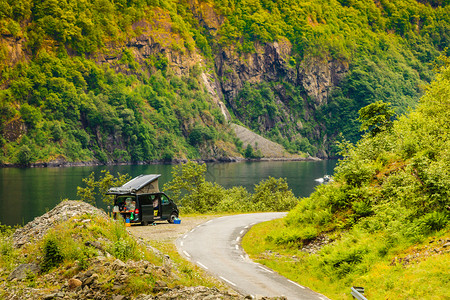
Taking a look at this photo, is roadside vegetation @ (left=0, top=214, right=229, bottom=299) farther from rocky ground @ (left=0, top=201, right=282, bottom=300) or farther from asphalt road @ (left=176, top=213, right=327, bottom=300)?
asphalt road @ (left=176, top=213, right=327, bottom=300)

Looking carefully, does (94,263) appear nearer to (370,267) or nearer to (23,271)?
(23,271)

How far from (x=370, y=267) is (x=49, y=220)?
1469 centimetres

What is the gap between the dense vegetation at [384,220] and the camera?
17.4m

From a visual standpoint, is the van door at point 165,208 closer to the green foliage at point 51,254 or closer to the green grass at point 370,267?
the green grass at point 370,267

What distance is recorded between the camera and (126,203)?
3112 cm

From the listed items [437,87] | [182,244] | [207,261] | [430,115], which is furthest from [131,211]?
[437,87]

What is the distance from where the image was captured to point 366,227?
2295cm

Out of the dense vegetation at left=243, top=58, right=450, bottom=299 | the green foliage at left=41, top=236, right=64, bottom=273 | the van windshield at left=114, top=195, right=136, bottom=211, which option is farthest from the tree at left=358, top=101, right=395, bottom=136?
the green foliage at left=41, top=236, right=64, bottom=273

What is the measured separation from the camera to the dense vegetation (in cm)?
1738

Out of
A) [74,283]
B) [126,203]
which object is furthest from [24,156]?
[74,283]

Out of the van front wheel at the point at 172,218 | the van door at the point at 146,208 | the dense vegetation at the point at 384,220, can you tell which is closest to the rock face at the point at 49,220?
the van door at the point at 146,208

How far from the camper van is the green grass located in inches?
369

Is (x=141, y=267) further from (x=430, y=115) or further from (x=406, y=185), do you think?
(x=430, y=115)

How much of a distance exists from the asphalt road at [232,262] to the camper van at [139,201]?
10.7ft
